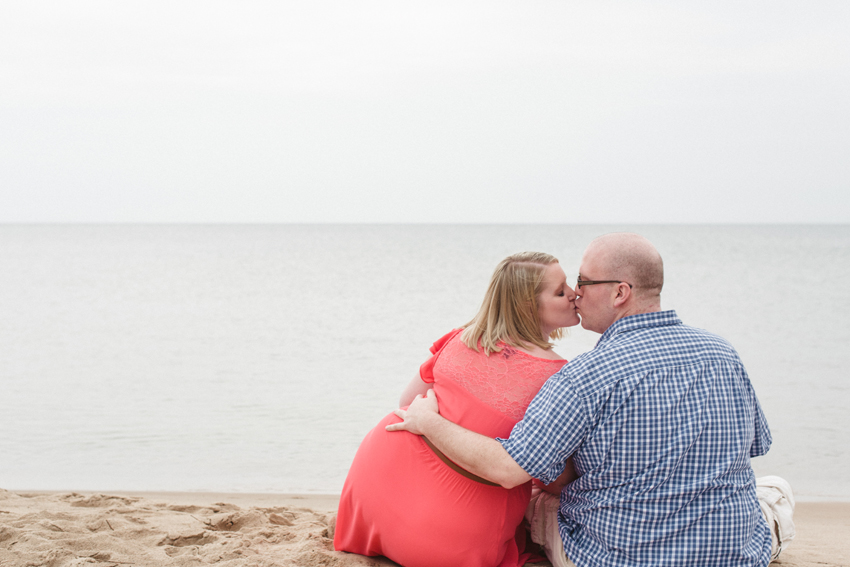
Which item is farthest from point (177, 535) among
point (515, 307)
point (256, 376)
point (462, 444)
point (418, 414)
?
point (256, 376)

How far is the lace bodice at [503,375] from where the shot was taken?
237cm

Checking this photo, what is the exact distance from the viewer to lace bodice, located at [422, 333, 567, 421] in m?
2.37

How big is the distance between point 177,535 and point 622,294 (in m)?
2.42

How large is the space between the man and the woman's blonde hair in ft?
0.97

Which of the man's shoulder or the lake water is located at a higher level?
the man's shoulder

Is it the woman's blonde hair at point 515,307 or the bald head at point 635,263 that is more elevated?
the bald head at point 635,263

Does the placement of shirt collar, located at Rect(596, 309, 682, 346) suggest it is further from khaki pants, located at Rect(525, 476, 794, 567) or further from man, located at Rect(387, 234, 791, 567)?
khaki pants, located at Rect(525, 476, 794, 567)

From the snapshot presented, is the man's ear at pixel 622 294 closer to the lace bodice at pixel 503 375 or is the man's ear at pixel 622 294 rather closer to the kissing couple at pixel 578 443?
the kissing couple at pixel 578 443

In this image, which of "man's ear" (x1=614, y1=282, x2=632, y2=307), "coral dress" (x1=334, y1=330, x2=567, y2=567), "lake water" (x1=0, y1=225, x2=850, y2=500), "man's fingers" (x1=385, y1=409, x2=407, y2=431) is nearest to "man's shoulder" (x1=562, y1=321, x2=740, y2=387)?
"man's ear" (x1=614, y1=282, x2=632, y2=307)

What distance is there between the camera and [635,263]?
2.29m

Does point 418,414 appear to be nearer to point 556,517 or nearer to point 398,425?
point 398,425

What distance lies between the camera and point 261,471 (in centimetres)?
529

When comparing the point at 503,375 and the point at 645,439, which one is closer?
the point at 645,439

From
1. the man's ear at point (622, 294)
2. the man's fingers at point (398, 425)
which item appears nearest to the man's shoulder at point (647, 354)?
the man's ear at point (622, 294)
